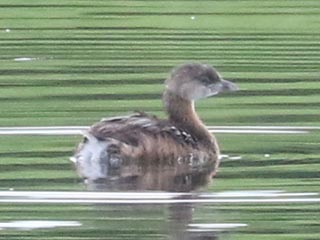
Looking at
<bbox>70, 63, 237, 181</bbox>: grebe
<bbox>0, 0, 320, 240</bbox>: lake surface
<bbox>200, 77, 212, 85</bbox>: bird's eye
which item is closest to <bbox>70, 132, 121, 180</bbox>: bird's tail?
<bbox>70, 63, 237, 181</bbox>: grebe

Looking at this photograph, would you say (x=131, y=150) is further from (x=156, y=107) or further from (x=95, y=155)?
(x=156, y=107)

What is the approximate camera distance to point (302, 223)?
12.2 m

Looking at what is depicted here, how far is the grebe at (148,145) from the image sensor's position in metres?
14.8

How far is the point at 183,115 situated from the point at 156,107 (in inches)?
68.6

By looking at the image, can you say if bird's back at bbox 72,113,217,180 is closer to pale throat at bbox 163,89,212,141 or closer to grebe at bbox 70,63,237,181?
grebe at bbox 70,63,237,181

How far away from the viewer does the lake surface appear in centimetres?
1234

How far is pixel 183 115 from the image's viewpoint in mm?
15992

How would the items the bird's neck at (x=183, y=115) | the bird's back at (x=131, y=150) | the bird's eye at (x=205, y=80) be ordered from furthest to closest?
the bird's eye at (x=205, y=80), the bird's neck at (x=183, y=115), the bird's back at (x=131, y=150)

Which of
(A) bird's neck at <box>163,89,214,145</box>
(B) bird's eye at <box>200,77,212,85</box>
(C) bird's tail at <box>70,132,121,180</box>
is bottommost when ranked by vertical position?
(C) bird's tail at <box>70,132,121,180</box>

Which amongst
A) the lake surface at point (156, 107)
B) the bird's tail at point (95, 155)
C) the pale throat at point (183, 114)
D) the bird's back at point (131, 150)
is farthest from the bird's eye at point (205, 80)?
the bird's tail at point (95, 155)

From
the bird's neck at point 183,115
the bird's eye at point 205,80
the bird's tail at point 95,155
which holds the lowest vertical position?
the bird's tail at point 95,155

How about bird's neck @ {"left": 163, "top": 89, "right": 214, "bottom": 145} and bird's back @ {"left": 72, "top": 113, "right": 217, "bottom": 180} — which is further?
bird's neck @ {"left": 163, "top": 89, "right": 214, "bottom": 145}

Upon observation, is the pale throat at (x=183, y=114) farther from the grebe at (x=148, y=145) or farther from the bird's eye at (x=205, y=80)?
the bird's eye at (x=205, y=80)

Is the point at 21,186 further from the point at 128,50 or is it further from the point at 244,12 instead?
the point at 244,12
